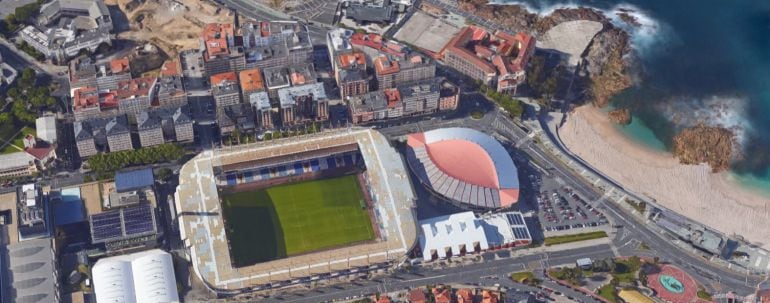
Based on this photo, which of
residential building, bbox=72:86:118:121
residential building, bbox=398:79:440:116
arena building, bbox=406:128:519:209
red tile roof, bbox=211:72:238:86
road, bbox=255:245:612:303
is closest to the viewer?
road, bbox=255:245:612:303

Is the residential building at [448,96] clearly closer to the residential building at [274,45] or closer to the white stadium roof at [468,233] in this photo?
the white stadium roof at [468,233]

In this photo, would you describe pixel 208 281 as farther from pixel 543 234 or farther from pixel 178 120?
pixel 543 234

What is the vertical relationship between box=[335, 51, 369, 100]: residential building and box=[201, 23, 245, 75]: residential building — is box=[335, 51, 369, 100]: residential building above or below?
below

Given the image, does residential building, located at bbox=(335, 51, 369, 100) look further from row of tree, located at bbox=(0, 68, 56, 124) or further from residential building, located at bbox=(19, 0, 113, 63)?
row of tree, located at bbox=(0, 68, 56, 124)

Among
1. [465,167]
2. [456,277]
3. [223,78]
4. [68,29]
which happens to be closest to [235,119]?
[223,78]

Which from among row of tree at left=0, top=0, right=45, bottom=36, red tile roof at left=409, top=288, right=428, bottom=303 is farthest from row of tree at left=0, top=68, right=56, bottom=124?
red tile roof at left=409, top=288, right=428, bottom=303

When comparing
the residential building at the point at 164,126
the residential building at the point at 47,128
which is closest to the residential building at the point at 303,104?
the residential building at the point at 164,126

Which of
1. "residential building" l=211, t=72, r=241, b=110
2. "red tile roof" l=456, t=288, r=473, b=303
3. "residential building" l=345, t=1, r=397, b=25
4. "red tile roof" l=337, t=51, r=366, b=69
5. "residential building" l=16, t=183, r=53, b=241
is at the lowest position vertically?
"red tile roof" l=456, t=288, r=473, b=303
